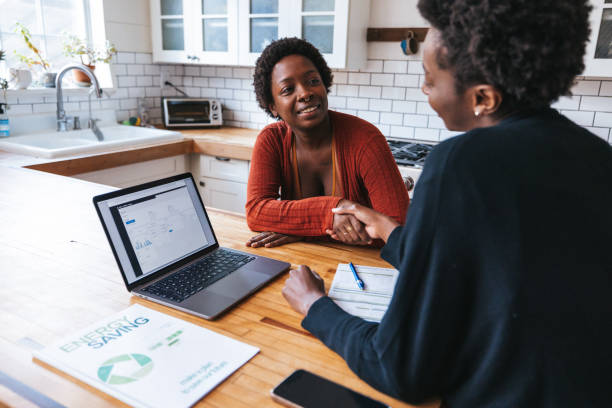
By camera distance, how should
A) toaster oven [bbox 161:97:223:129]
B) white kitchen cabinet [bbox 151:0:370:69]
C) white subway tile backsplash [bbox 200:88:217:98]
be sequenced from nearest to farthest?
white kitchen cabinet [bbox 151:0:370:69], toaster oven [bbox 161:97:223:129], white subway tile backsplash [bbox 200:88:217:98]

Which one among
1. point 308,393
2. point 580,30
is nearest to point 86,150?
point 308,393

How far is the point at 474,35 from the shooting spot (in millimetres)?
642

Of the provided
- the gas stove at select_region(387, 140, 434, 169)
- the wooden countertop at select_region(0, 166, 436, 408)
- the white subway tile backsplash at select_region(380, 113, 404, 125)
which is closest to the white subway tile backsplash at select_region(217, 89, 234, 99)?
the white subway tile backsplash at select_region(380, 113, 404, 125)

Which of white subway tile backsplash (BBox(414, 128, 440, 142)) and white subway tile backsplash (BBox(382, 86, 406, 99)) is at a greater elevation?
white subway tile backsplash (BBox(382, 86, 406, 99))

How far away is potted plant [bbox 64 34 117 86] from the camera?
3.13m

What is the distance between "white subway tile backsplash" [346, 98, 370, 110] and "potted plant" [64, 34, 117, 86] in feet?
5.59

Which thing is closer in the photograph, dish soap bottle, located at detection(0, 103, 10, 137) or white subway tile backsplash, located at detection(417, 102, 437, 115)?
dish soap bottle, located at detection(0, 103, 10, 137)

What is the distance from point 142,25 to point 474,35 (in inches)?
139

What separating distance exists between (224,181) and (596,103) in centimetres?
234

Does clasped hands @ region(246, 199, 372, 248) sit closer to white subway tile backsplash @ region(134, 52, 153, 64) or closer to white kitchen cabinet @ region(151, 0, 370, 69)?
white kitchen cabinet @ region(151, 0, 370, 69)

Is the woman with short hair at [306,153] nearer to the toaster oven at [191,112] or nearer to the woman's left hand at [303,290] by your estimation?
the woman's left hand at [303,290]

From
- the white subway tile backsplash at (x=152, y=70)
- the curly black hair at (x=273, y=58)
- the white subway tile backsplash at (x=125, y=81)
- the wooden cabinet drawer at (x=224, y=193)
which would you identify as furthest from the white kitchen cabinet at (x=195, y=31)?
the curly black hair at (x=273, y=58)

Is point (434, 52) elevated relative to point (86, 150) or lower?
elevated

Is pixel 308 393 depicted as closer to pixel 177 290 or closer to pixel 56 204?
pixel 177 290
